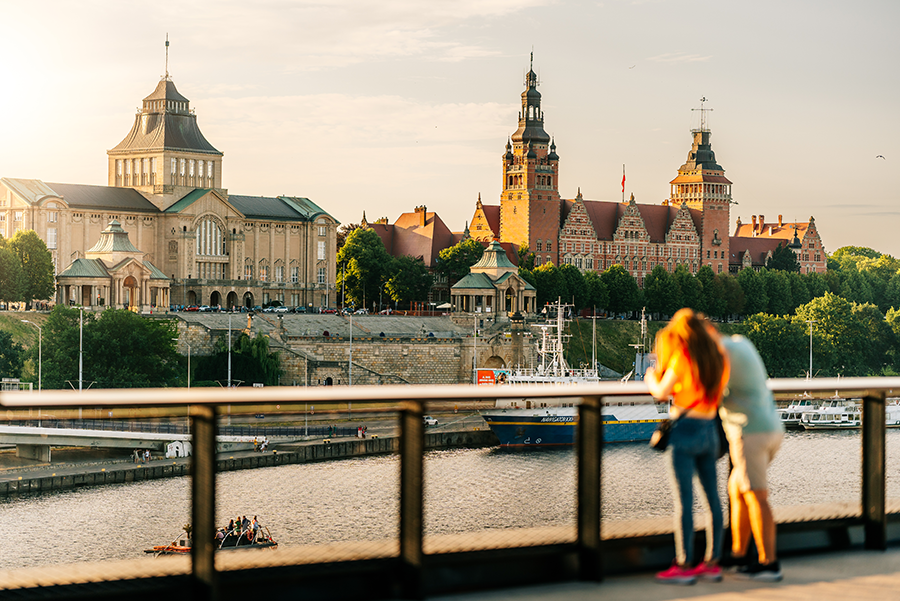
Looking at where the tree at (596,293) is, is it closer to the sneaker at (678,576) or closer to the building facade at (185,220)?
the building facade at (185,220)

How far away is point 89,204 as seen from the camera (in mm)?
98938

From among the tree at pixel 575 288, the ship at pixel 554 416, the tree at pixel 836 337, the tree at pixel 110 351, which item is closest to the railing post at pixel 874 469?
the ship at pixel 554 416

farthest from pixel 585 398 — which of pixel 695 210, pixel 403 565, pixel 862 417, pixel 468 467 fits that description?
pixel 695 210

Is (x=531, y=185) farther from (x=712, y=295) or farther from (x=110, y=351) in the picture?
(x=110, y=351)

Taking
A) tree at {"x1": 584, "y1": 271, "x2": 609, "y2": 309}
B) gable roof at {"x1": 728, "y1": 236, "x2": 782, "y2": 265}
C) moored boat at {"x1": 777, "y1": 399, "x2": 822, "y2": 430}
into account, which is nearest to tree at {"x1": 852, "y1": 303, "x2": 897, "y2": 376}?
tree at {"x1": 584, "y1": 271, "x2": 609, "y2": 309}

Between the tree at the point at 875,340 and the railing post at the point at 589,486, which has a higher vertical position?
the railing post at the point at 589,486

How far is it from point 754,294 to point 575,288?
23493 mm

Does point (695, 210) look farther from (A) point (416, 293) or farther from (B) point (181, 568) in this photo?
(B) point (181, 568)

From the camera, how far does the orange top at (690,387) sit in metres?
7.19

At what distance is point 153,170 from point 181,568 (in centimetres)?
10265

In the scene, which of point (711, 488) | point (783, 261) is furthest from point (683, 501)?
point (783, 261)

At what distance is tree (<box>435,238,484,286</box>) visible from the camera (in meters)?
116

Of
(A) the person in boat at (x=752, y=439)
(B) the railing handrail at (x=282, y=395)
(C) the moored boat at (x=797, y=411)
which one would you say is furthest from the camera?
(C) the moored boat at (x=797, y=411)

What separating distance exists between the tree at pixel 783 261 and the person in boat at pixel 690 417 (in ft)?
465
